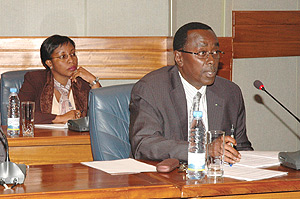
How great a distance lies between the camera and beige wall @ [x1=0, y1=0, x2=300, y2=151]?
13.9 feet

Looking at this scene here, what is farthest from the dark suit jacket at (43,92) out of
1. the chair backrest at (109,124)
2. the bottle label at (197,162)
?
the bottle label at (197,162)

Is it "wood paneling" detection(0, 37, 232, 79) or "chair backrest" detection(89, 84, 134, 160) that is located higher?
"wood paneling" detection(0, 37, 232, 79)

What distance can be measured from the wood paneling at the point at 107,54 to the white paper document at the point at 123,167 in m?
2.86

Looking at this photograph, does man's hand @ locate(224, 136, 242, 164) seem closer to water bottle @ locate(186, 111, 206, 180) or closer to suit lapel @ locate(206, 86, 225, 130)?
water bottle @ locate(186, 111, 206, 180)

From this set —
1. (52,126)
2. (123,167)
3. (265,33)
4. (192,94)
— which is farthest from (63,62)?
(123,167)

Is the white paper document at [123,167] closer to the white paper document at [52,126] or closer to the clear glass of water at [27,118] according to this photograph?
the clear glass of water at [27,118]

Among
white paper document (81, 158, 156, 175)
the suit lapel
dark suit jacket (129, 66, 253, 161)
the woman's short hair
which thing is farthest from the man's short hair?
the woman's short hair

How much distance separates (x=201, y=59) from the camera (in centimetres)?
276

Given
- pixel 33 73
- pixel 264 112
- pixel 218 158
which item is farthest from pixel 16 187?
pixel 264 112

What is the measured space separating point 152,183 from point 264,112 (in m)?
2.67

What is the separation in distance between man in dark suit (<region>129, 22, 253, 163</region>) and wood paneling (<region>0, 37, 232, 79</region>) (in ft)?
7.05

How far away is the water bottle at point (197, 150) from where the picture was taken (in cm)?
192

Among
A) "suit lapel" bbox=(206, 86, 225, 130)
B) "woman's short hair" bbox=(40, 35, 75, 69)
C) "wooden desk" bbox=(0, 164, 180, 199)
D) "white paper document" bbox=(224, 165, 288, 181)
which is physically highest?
"woman's short hair" bbox=(40, 35, 75, 69)

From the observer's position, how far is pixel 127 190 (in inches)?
69.7
